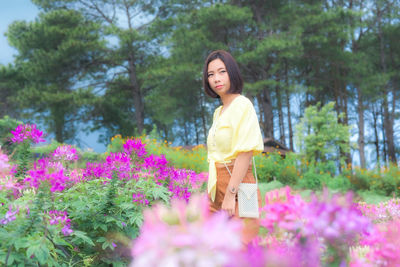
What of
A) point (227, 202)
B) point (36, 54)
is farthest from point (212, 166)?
point (36, 54)

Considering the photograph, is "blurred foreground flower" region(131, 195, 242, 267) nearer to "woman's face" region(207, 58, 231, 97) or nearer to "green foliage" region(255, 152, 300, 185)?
"woman's face" region(207, 58, 231, 97)

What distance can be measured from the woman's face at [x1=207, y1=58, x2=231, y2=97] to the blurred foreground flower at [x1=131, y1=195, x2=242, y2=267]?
177cm

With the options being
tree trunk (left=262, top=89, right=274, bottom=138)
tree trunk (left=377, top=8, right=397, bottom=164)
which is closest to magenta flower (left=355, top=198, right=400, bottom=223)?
tree trunk (left=262, top=89, right=274, bottom=138)

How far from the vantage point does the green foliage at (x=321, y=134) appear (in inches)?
532

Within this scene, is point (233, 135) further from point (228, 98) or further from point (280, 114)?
point (280, 114)

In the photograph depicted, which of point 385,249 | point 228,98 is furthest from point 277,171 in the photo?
point 385,249

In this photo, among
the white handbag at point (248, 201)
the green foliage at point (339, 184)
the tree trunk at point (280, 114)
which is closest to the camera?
the white handbag at point (248, 201)

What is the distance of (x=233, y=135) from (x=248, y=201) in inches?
15.8

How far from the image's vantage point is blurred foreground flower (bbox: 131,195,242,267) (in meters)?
0.49

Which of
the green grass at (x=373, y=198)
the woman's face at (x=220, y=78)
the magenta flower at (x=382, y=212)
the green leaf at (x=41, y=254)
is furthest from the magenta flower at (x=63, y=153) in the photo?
the green grass at (x=373, y=198)

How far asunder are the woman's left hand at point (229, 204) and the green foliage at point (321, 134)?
470 inches

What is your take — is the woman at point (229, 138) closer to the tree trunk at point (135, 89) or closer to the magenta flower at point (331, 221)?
the magenta flower at point (331, 221)

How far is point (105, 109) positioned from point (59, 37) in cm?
487

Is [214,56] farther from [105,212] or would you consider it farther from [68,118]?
[68,118]
